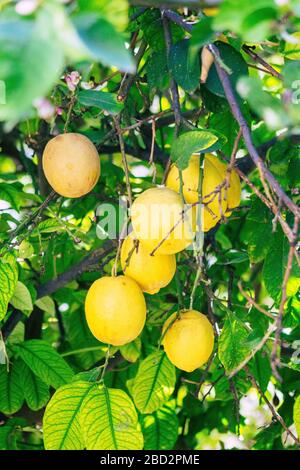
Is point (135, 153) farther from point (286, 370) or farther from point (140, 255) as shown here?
point (140, 255)

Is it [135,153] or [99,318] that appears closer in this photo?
[99,318]

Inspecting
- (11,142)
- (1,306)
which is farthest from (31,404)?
(11,142)

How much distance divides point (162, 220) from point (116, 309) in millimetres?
150

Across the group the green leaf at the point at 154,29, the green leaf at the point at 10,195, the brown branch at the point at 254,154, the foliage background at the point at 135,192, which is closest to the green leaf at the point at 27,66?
the foliage background at the point at 135,192

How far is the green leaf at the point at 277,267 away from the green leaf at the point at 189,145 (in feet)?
0.76

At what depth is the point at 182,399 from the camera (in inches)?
67.1

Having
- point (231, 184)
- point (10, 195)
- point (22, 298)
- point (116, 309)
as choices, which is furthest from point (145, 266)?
point (10, 195)

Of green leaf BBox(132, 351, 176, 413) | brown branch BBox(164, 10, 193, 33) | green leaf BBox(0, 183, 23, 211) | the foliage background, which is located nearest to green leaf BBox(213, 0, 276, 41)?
the foliage background

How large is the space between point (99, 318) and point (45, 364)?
38 centimetres

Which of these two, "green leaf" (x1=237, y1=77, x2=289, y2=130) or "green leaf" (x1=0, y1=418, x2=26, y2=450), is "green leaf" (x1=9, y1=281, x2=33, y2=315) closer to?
"green leaf" (x1=0, y1=418, x2=26, y2=450)

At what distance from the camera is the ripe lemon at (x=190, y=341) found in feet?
3.24

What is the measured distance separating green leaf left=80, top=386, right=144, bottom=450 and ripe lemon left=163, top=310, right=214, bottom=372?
97 millimetres

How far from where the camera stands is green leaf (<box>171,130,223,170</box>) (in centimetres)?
80

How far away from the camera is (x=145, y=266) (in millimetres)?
921
